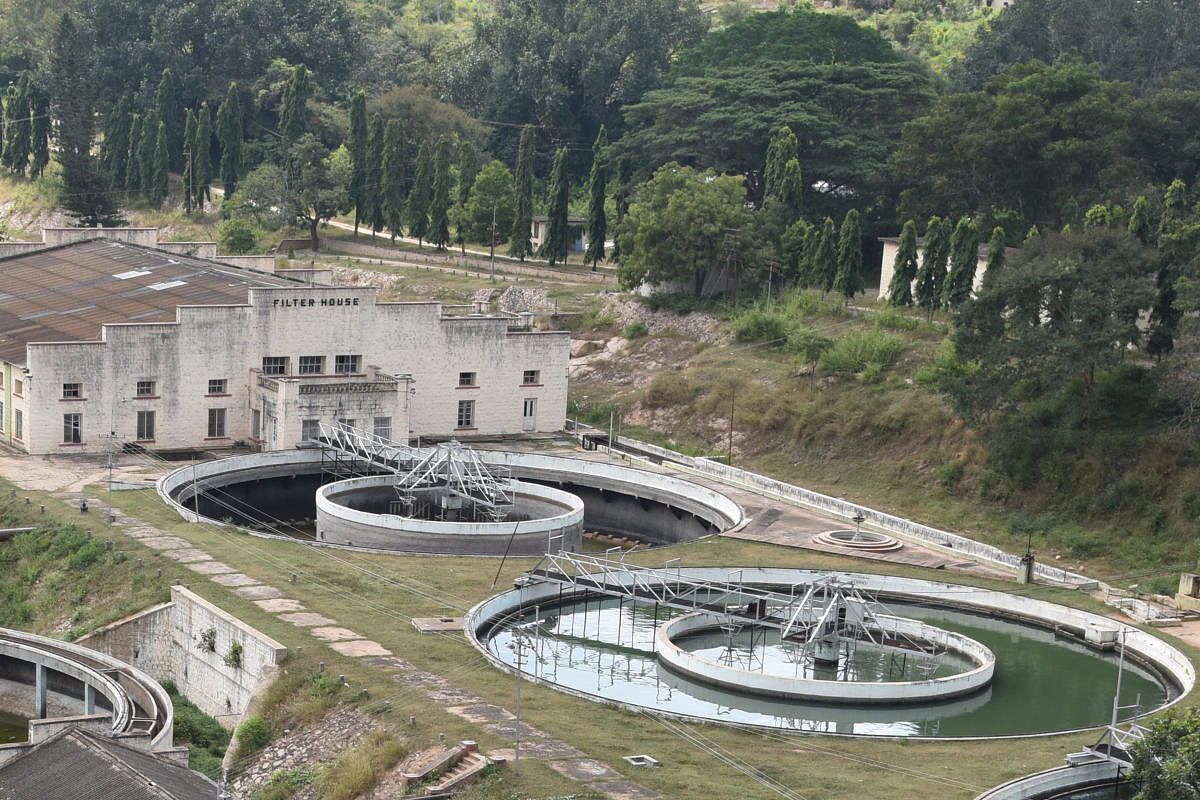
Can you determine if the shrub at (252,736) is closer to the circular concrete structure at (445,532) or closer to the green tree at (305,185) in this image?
the circular concrete structure at (445,532)

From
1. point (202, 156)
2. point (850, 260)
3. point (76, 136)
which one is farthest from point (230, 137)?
point (850, 260)

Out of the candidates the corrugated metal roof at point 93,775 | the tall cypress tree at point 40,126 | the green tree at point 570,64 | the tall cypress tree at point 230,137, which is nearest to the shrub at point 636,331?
the green tree at point 570,64

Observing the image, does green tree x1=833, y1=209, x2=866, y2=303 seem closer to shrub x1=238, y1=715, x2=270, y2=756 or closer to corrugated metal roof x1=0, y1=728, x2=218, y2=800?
shrub x1=238, y1=715, x2=270, y2=756

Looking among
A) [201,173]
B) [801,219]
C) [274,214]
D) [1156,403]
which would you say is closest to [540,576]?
[1156,403]

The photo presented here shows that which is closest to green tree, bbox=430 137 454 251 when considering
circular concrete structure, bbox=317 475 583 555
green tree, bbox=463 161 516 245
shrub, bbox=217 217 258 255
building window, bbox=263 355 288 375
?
green tree, bbox=463 161 516 245

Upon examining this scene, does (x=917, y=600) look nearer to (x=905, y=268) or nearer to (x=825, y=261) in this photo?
(x=905, y=268)

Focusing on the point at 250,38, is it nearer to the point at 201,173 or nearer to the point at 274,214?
the point at 201,173
